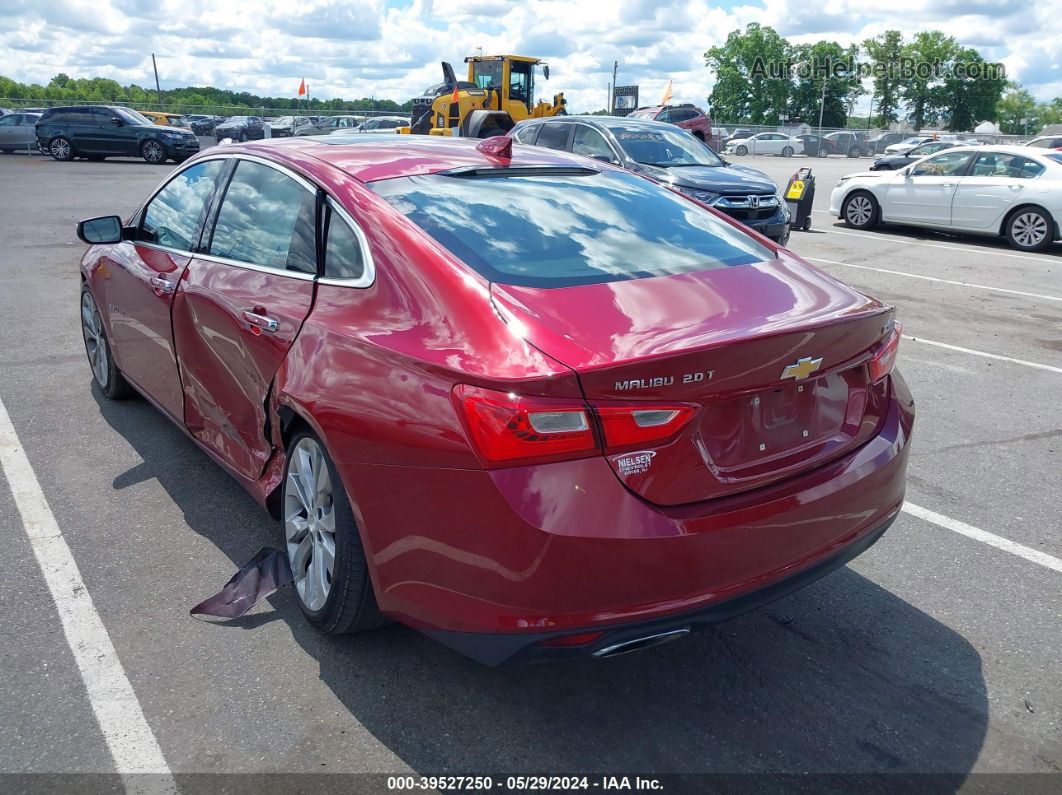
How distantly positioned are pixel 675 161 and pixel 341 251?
10264mm

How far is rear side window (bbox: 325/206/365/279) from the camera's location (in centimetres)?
300

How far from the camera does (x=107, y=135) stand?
26.7 m

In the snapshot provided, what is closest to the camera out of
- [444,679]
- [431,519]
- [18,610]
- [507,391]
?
[507,391]

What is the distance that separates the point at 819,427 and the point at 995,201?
42.0ft

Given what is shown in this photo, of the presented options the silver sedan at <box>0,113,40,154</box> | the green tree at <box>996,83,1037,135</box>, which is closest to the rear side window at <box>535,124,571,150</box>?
the silver sedan at <box>0,113,40,154</box>

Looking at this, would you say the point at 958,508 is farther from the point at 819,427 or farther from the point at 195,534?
the point at 195,534

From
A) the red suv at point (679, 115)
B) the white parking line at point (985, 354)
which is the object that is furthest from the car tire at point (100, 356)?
the red suv at point (679, 115)

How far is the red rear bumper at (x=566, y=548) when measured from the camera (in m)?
2.30

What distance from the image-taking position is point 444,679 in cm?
298

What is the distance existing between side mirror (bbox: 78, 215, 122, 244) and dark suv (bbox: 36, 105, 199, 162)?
24027 millimetres

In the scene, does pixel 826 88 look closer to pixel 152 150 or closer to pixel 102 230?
pixel 152 150

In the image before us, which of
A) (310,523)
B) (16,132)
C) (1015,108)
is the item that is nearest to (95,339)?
(310,523)

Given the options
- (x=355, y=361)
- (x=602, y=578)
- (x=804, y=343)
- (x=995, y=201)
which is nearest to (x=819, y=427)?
(x=804, y=343)

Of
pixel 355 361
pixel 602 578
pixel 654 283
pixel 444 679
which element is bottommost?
pixel 444 679
